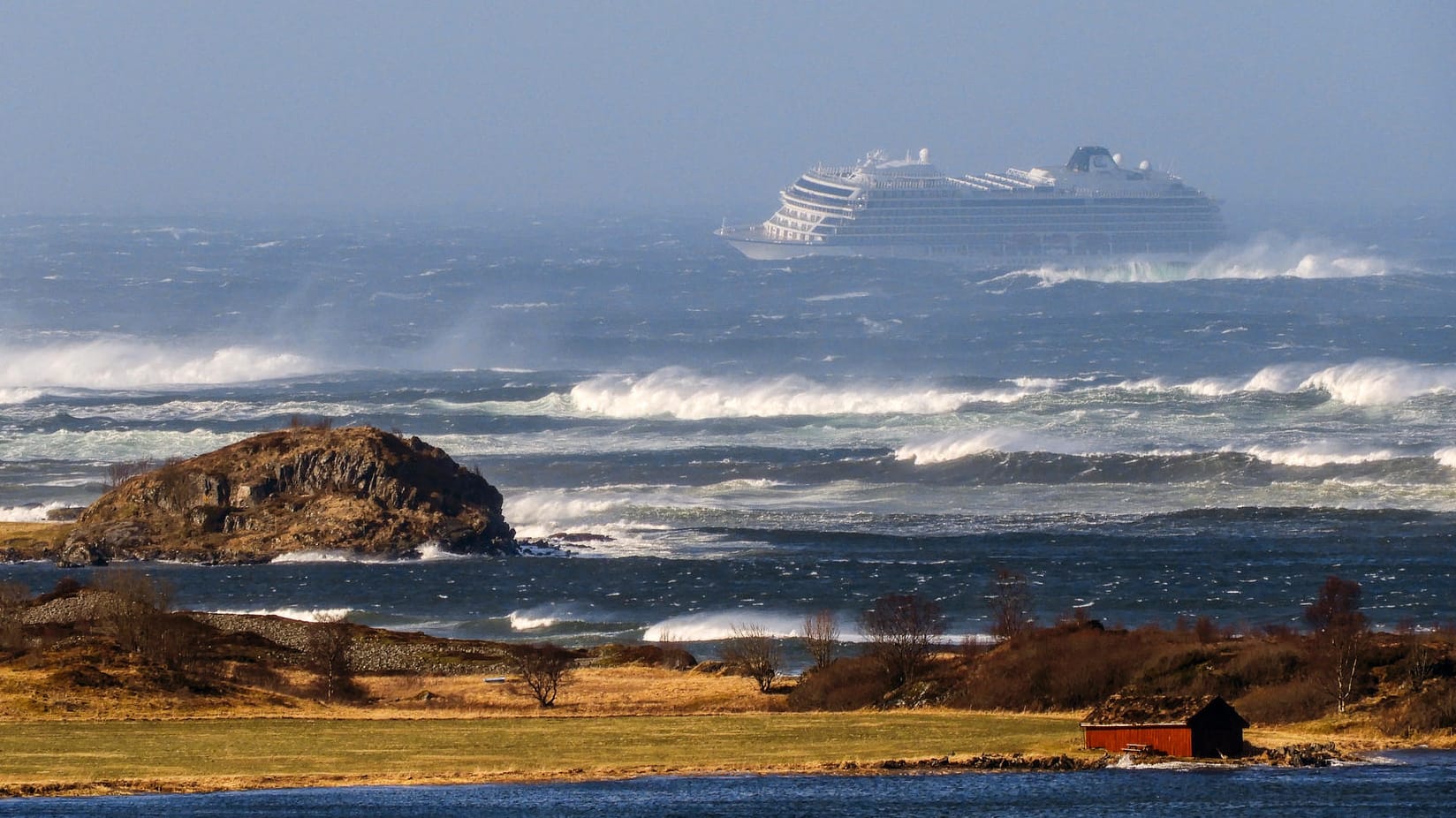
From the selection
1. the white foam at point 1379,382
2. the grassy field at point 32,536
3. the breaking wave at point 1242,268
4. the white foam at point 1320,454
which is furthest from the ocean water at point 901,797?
the breaking wave at point 1242,268

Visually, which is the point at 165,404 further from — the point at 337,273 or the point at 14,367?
the point at 337,273

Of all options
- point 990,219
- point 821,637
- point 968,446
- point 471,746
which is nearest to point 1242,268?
point 990,219

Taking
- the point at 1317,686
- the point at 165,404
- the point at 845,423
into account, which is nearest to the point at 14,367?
the point at 165,404

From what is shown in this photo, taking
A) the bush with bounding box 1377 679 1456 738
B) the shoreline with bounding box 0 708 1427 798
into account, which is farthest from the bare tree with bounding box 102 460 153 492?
the bush with bounding box 1377 679 1456 738

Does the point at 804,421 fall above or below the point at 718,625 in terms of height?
above

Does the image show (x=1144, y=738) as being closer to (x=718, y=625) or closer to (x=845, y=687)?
(x=845, y=687)

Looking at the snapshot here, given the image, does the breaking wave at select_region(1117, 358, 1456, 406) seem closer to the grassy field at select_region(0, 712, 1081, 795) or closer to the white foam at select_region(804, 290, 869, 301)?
the white foam at select_region(804, 290, 869, 301)

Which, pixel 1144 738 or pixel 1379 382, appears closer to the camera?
pixel 1144 738

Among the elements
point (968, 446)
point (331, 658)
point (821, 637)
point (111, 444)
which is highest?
point (111, 444)

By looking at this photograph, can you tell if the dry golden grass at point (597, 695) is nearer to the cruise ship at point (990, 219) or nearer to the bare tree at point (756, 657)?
the bare tree at point (756, 657)
